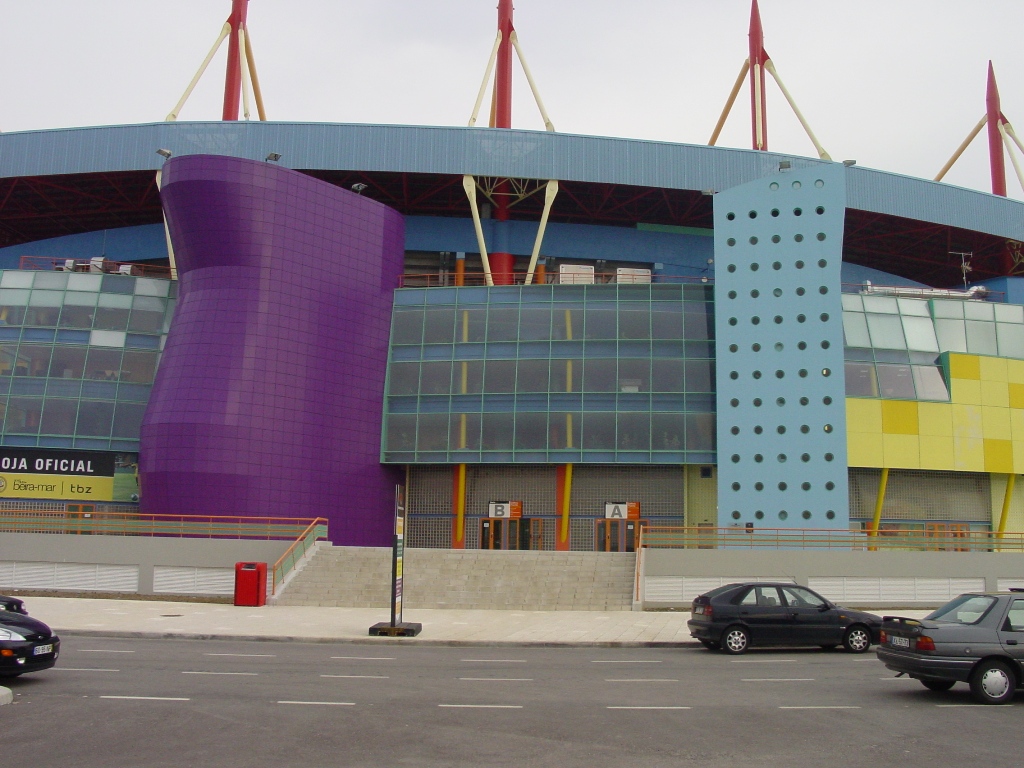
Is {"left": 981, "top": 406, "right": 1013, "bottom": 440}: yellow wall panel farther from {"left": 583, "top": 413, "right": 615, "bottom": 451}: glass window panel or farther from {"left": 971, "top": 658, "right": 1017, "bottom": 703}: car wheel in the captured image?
{"left": 971, "top": 658, "right": 1017, "bottom": 703}: car wheel

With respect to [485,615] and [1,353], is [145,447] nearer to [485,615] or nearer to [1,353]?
[1,353]

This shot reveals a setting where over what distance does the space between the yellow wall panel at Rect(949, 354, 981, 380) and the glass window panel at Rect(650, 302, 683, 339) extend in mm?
11680

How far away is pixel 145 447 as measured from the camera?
129 feet

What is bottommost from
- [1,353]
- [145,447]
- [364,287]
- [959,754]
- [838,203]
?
[959,754]

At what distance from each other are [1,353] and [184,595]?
18.0 meters

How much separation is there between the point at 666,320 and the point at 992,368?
1432cm

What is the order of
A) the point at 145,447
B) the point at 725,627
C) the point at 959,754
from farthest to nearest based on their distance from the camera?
the point at 145,447 < the point at 725,627 < the point at 959,754

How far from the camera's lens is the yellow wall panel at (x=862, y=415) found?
136ft

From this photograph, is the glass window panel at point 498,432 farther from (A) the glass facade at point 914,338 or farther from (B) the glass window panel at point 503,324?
(A) the glass facade at point 914,338

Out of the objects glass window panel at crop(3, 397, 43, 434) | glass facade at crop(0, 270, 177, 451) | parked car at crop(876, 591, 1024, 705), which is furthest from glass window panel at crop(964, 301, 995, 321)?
glass window panel at crop(3, 397, 43, 434)

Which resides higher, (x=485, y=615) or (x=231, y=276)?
(x=231, y=276)

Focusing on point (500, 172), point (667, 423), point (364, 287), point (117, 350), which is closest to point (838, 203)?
point (667, 423)

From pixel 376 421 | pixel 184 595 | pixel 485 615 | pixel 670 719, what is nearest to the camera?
pixel 670 719

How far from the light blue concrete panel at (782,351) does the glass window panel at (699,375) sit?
4.99 feet
